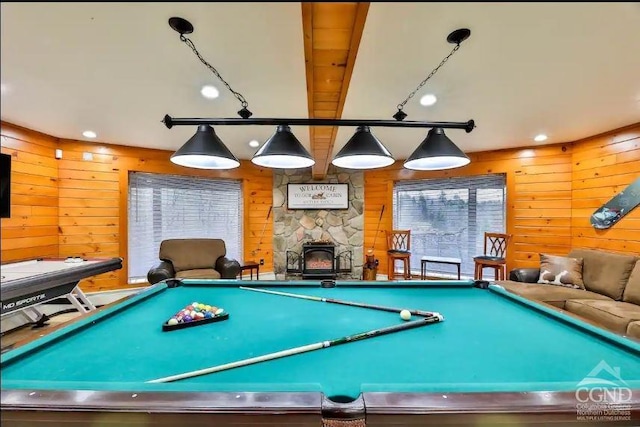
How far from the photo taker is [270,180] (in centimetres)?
550

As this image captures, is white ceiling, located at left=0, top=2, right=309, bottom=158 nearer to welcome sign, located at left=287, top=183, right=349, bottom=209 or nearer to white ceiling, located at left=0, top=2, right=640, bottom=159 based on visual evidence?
white ceiling, located at left=0, top=2, right=640, bottom=159

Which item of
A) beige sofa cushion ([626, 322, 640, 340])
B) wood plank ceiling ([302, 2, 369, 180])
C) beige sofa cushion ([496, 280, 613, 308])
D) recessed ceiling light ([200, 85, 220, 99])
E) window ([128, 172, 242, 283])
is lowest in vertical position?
beige sofa cushion ([626, 322, 640, 340])

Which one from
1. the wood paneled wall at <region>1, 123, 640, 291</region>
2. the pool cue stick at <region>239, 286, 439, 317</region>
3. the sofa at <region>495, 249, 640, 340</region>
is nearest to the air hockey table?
the wood paneled wall at <region>1, 123, 640, 291</region>

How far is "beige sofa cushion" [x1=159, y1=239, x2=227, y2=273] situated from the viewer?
4.01 metres

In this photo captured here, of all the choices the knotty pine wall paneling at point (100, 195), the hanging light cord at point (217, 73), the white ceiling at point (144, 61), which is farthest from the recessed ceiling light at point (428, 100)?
the knotty pine wall paneling at point (100, 195)

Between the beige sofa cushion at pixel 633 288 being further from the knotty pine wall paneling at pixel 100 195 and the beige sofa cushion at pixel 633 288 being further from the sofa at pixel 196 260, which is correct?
the knotty pine wall paneling at pixel 100 195

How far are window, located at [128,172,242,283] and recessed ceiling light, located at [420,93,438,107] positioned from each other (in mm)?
3755

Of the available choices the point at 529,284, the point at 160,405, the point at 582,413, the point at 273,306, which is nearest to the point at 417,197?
the point at 529,284

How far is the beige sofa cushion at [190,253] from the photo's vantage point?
13.2 feet

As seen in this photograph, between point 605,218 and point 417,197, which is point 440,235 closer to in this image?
point 417,197

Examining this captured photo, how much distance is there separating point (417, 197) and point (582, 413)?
474cm

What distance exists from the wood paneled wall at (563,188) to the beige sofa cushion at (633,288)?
635mm

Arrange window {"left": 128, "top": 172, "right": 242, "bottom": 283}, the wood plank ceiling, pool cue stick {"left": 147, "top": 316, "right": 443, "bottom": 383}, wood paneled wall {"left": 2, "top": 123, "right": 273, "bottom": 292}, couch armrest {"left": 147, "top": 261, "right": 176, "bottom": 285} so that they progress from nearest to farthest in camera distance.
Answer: pool cue stick {"left": 147, "top": 316, "right": 443, "bottom": 383}
the wood plank ceiling
couch armrest {"left": 147, "top": 261, "right": 176, "bottom": 285}
wood paneled wall {"left": 2, "top": 123, "right": 273, "bottom": 292}
window {"left": 128, "top": 172, "right": 242, "bottom": 283}

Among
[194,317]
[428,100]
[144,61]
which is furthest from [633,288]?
[144,61]
